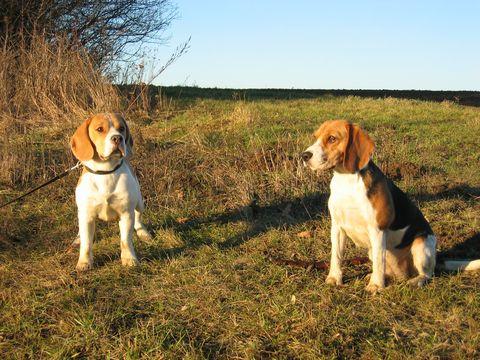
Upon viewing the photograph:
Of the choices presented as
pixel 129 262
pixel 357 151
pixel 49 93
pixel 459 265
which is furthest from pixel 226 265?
pixel 49 93

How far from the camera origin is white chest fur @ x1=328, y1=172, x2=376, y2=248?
388 centimetres

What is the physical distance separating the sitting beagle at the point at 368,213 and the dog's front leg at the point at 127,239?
5.37 ft

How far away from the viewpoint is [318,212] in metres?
6.00

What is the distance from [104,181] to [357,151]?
2.04 m

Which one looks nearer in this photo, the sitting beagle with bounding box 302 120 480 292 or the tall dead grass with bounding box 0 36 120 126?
the sitting beagle with bounding box 302 120 480 292

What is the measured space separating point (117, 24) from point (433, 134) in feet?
44.2

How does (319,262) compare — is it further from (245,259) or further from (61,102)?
(61,102)

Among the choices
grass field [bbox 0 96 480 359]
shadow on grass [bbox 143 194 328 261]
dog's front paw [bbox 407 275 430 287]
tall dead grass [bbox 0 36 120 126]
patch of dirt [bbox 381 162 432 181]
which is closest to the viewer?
grass field [bbox 0 96 480 359]

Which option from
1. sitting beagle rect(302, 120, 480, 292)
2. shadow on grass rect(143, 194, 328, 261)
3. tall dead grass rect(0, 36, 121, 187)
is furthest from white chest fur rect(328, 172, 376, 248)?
tall dead grass rect(0, 36, 121, 187)

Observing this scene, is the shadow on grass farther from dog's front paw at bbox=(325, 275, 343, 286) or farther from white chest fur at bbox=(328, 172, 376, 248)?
white chest fur at bbox=(328, 172, 376, 248)

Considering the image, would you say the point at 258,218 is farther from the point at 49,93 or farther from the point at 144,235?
the point at 49,93

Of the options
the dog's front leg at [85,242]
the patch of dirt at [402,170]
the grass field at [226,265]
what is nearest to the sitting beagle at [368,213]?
the grass field at [226,265]

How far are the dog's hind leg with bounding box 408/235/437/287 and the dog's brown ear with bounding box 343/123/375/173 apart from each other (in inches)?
33.1

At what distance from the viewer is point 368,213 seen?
12.7 ft
